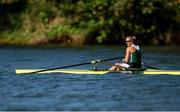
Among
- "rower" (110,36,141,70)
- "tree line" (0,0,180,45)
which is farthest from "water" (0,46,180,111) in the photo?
"tree line" (0,0,180,45)

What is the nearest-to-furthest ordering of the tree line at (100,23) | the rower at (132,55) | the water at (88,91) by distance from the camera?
1. the water at (88,91)
2. the rower at (132,55)
3. the tree line at (100,23)

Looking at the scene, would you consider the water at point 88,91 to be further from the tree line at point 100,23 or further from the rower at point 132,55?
the tree line at point 100,23

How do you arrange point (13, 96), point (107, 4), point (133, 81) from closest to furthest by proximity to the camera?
point (13, 96) < point (133, 81) < point (107, 4)

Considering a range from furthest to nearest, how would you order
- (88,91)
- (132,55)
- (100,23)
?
1. (100,23)
2. (132,55)
3. (88,91)

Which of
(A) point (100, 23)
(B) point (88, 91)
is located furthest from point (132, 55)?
(A) point (100, 23)

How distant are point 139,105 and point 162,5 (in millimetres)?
38839

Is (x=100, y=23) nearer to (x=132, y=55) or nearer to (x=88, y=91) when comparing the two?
(x=132, y=55)

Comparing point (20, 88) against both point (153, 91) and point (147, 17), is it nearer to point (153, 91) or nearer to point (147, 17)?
point (153, 91)

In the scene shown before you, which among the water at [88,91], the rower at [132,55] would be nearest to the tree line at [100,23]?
the water at [88,91]

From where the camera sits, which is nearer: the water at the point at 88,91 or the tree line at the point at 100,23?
the water at the point at 88,91

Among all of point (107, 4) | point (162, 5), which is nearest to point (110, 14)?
point (107, 4)

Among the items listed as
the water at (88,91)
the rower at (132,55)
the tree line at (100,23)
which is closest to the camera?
the water at (88,91)

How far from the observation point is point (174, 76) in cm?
3006

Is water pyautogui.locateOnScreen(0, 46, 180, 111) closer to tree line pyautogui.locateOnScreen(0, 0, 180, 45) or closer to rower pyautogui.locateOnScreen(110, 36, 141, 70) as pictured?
rower pyautogui.locateOnScreen(110, 36, 141, 70)
